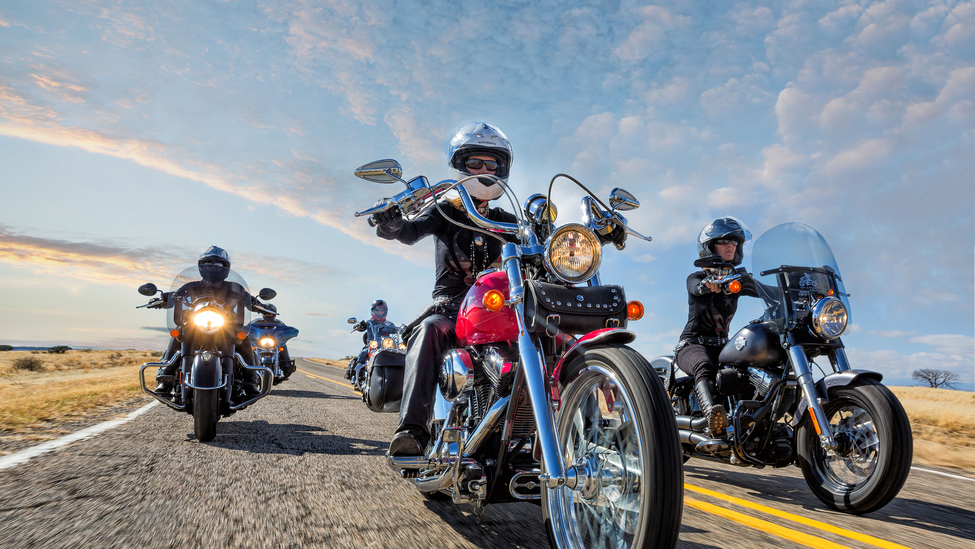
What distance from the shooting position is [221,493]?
10.0ft

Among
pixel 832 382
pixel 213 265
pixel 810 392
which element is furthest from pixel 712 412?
pixel 213 265

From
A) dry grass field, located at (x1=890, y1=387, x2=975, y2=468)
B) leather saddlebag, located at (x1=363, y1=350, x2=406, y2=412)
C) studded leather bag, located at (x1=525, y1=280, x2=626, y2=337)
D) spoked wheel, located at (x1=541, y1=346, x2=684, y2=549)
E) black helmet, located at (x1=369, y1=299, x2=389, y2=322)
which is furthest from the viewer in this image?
black helmet, located at (x1=369, y1=299, x2=389, y2=322)

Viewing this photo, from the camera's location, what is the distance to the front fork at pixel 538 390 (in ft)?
6.35

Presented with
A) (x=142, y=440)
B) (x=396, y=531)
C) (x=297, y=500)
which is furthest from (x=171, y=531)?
(x=142, y=440)

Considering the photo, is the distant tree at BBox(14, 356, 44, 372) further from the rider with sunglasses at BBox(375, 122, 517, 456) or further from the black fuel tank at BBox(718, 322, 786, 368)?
the black fuel tank at BBox(718, 322, 786, 368)

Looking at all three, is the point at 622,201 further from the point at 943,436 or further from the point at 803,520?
the point at 943,436

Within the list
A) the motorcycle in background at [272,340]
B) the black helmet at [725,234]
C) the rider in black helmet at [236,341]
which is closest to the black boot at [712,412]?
the black helmet at [725,234]

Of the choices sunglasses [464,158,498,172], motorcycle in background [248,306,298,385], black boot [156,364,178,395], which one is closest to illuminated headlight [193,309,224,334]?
black boot [156,364,178,395]

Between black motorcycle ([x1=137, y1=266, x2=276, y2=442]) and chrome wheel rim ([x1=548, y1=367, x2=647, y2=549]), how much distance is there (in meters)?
4.01

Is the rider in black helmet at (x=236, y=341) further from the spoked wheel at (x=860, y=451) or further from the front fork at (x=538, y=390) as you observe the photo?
the spoked wheel at (x=860, y=451)

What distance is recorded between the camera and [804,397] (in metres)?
3.75

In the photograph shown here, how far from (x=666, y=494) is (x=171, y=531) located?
2088mm

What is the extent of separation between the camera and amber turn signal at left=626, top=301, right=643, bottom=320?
224cm

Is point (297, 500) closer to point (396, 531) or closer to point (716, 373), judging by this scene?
point (396, 531)
